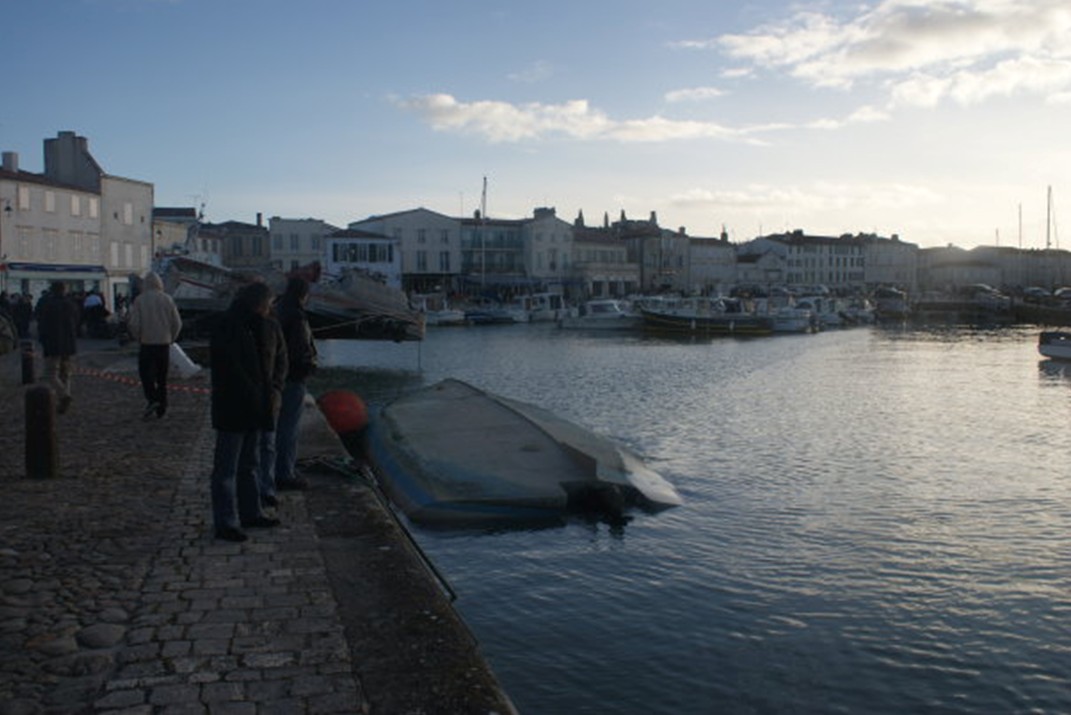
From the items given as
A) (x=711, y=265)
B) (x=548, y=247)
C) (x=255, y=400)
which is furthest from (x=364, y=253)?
(x=255, y=400)

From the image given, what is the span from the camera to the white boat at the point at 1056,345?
45156 millimetres

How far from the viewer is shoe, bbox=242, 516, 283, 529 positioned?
9.14 m

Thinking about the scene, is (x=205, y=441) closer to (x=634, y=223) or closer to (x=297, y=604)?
(x=297, y=604)

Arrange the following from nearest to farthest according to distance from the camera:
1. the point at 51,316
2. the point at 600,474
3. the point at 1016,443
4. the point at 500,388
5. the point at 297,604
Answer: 1. the point at 297,604
2. the point at 600,474
3. the point at 51,316
4. the point at 1016,443
5. the point at 500,388

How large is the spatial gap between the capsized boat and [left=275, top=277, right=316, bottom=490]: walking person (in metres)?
3.49

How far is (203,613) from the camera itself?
268 inches

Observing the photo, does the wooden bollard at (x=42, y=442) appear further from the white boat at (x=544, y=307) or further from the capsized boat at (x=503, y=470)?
the white boat at (x=544, y=307)

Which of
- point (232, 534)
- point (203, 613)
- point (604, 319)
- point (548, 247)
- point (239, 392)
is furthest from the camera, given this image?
point (548, 247)

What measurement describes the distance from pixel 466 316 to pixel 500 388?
51415 mm

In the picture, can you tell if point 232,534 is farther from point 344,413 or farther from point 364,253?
point 364,253

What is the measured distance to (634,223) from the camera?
484 ft

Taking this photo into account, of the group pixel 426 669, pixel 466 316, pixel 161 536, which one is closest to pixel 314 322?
pixel 161 536

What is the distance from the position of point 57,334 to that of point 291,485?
932 centimetres

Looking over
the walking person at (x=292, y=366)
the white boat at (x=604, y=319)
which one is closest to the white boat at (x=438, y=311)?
the white boat at (x=604, y=319)
